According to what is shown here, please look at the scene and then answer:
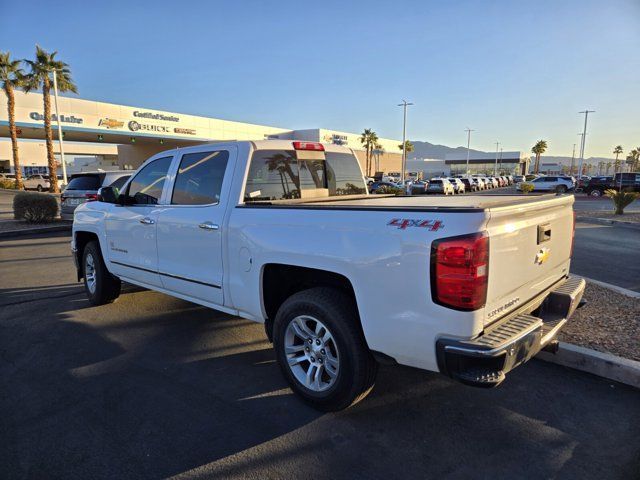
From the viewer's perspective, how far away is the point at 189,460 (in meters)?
2.78

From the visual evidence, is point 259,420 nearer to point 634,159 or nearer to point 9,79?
point 9,79

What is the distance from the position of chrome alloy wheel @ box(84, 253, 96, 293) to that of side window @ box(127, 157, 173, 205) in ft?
4.73

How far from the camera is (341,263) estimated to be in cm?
296

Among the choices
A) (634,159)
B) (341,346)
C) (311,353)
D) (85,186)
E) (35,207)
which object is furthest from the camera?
(634,159)

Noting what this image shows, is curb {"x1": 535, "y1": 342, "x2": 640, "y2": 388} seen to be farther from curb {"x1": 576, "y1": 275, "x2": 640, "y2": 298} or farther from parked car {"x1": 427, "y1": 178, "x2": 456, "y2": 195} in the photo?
parked car {"x1": 427, "y1": 178, "x2": 456, "y2": 195}

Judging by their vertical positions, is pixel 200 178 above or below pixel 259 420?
above

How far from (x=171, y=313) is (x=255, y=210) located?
2760 millimetres

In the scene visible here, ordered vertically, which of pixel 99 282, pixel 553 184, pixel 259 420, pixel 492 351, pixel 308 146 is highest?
pixel 308 146

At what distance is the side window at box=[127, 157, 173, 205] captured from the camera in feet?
15.9

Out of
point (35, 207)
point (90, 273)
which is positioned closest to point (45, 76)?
point (35, 207)

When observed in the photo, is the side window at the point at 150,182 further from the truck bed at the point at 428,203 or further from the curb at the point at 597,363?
the curb at the point at 597,363

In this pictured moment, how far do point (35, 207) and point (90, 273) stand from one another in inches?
423

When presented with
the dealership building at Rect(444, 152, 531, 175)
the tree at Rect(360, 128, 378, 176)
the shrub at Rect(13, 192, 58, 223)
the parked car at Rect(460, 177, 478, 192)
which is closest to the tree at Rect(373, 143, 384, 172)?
the tree at Rect(360, 128, 378, 176)

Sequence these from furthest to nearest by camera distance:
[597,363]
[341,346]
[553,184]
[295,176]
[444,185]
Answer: [553,184]
[444,185]
[295,176]
[597,363]
[341,346]
